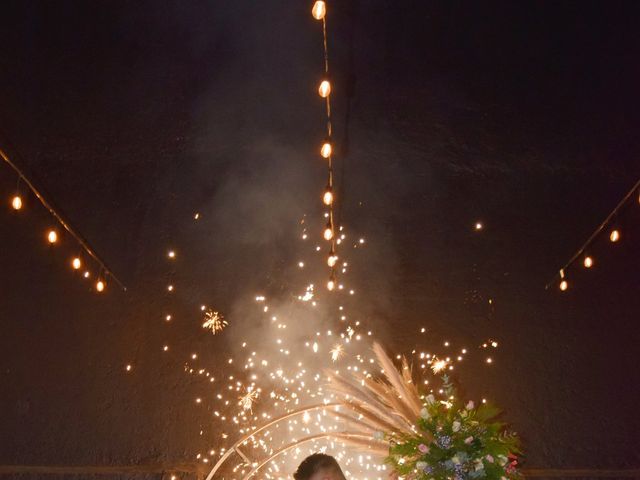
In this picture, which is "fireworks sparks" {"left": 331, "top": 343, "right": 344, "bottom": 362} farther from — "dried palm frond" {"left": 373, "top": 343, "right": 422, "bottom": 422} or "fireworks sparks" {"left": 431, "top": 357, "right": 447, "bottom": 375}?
"dried palm frond" {"left": 373, "top": 343, "right": 422, "bottom": 422}

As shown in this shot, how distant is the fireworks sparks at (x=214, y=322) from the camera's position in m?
6.91

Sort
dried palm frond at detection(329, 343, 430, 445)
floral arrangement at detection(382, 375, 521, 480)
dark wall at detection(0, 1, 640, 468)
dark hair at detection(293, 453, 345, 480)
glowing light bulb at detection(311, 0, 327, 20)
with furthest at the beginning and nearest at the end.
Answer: dark wall at detection(0, 1, 640, 468)
dried palm frond at detection(329, 343, 430, 445)
dark hair at detection(293, 453, 345, 480)
glowing light bulb at detection(311, 0, 327, 20)
floral arrangement at detection(382, 375, 521, 480)

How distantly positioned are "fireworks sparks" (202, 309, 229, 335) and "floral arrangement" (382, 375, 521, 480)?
3.42 metres

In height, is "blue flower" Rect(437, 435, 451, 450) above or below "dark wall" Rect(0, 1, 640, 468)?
below

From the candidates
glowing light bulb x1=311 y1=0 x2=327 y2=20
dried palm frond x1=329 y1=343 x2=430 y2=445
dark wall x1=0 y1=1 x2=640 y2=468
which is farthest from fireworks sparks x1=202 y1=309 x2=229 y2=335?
glowing light bulb x1=311 y1=0 x2=327 y2=20

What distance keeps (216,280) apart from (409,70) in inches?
131

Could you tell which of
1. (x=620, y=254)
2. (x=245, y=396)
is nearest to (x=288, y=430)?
(x=245, y=396)

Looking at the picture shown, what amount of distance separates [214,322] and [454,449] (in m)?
3.82

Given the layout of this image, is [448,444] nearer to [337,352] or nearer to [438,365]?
[438,365]

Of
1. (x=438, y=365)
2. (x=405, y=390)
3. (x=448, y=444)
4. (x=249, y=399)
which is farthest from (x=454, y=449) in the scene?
(x=249, y=399)

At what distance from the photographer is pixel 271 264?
7176mm

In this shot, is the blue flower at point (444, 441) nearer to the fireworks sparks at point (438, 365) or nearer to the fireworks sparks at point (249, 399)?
the fireworks sparks at point (438, 365)

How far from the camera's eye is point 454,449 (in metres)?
3.60

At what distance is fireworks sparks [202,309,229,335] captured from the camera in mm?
6906
